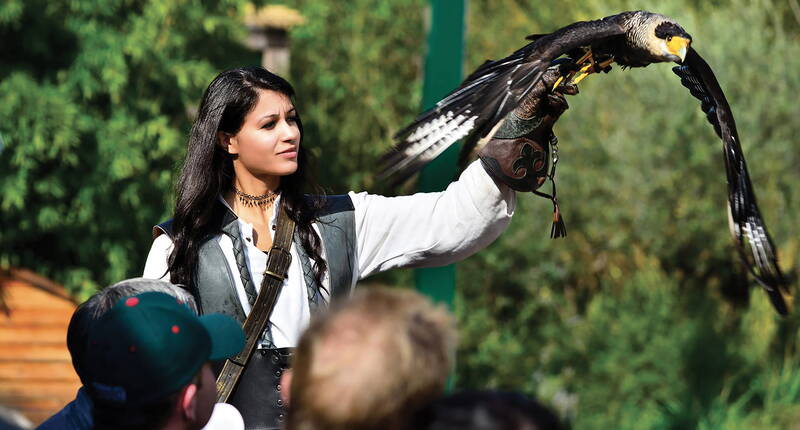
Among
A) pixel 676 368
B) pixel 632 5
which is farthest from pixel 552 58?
pixel 632 5

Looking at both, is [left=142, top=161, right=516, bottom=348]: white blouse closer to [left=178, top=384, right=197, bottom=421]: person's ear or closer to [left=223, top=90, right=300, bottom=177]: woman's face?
[left=223, top=90, right=300, bottom=177]: woman's face

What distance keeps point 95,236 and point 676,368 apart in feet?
12.6

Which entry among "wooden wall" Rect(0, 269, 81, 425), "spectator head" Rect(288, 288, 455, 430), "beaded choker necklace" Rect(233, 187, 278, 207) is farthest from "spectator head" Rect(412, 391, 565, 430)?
"wooden wall" Rect(0, 269, 81, 425)

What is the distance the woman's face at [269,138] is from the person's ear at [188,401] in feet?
2.94

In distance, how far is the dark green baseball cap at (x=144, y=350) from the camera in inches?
71.6

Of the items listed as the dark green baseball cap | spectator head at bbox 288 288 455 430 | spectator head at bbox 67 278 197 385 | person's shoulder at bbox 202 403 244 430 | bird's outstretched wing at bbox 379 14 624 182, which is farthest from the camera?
bird's outstretched wing at bbox 379 14 624 182

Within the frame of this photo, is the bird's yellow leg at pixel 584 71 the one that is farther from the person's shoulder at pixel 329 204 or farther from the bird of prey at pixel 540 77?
the person's shoulder at pixel 329 204

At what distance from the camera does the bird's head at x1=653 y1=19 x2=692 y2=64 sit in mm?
2500

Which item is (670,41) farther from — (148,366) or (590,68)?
(148,366)

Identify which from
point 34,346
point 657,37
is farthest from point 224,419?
point 34,346

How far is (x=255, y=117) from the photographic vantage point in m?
2.68

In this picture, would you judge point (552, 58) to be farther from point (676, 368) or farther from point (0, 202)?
point (676, 368)

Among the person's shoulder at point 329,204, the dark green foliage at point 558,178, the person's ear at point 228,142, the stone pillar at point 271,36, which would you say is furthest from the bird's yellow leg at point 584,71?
the stone pillar at point 271,36

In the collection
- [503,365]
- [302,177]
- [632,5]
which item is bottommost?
[503,365]
